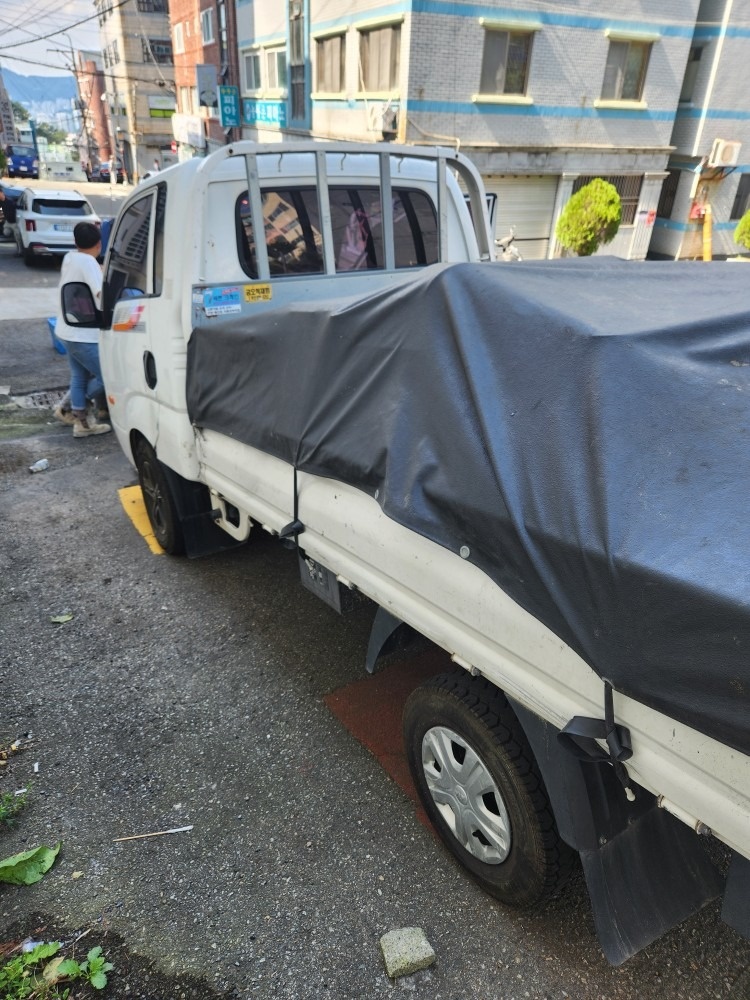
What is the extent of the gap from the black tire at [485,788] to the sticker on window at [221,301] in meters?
2.28

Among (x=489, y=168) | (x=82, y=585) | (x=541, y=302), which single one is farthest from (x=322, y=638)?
(x=489, y=168)

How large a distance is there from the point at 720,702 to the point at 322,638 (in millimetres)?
2809

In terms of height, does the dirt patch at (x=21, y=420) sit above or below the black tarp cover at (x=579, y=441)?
below

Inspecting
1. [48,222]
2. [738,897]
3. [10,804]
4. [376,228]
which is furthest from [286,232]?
[48,222]

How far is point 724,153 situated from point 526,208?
5.94 metres

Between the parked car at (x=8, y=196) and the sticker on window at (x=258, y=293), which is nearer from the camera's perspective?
the sticker on window at (x=258, y=293)

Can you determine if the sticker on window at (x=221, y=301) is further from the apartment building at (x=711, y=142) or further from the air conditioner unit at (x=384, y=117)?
the apartment building at (x=711, y=142)

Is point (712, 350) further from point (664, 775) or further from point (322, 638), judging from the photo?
point (322, 638)

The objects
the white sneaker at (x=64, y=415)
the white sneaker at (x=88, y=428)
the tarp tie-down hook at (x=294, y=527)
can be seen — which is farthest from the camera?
the white sneaker at (x=64, y=415)

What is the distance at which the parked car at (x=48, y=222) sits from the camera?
51.6ft

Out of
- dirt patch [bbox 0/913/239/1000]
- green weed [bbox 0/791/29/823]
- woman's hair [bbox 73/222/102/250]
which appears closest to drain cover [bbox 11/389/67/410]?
woman's hair [bbox 73/222/102/250]

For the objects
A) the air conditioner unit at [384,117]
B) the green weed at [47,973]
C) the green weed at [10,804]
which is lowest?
the green weed at [10,804]

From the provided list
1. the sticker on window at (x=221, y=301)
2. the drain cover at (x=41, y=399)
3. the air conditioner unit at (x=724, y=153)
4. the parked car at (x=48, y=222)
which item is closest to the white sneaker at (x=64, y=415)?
the drain cover at (x=41, y=399)

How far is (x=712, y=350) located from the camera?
1.97 m
